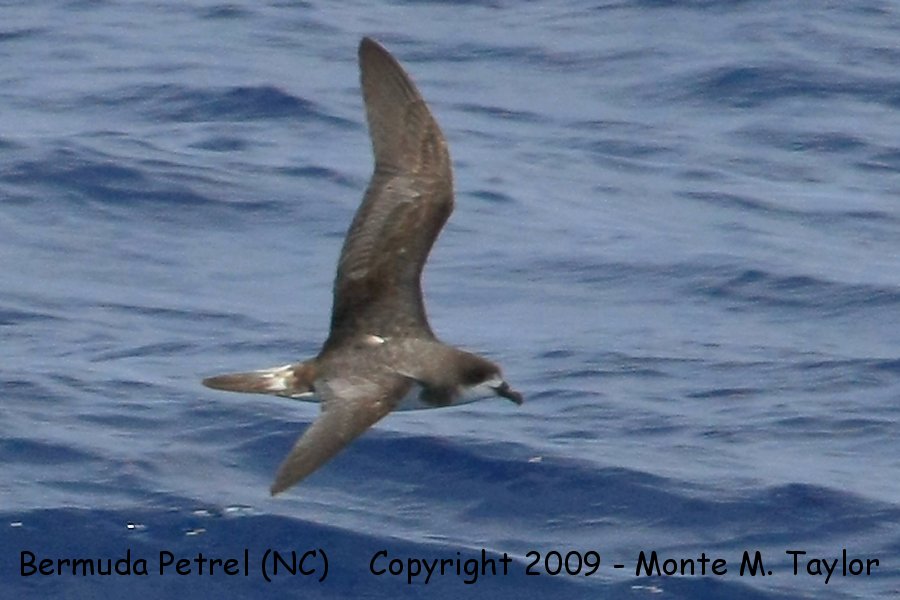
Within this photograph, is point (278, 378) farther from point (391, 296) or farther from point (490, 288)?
point (490, 288)

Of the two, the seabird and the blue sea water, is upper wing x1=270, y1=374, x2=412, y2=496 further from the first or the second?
the blue sea water

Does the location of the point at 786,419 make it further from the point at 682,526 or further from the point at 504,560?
the point at 504,560

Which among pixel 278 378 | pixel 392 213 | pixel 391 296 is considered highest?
pixel 392 213

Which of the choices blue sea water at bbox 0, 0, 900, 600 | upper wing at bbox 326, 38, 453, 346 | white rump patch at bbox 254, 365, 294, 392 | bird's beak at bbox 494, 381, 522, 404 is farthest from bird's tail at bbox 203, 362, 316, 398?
blue sea water at bbox 0, 0, 900, 600

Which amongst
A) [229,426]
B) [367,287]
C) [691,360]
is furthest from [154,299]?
[367,287]

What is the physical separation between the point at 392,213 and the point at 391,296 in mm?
369

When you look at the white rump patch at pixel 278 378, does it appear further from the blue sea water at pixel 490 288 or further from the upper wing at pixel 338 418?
the blue sea water at pixel 490 288

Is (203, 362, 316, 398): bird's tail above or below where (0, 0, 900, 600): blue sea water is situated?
above

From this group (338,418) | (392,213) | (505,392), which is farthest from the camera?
(392,213)

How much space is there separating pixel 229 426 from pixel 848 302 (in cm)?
445

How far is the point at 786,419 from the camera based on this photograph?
11.6 m

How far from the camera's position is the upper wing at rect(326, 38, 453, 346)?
9109 millimetres

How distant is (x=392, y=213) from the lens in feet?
30.2

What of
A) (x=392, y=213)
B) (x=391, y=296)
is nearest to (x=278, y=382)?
(x=391, y=296)
